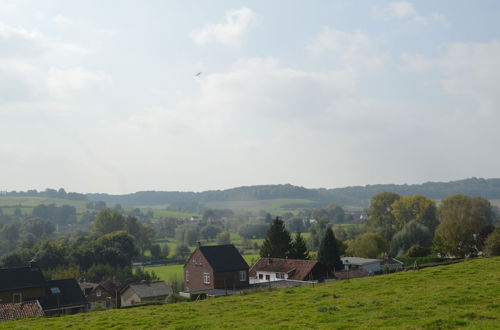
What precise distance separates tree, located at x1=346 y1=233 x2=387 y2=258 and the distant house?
47128 mm

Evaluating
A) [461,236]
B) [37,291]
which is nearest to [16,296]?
[37,291]

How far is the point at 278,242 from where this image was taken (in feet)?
230

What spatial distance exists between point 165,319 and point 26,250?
79227 millimetres

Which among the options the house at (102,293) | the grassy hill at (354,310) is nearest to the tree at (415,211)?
the house at (102,293)

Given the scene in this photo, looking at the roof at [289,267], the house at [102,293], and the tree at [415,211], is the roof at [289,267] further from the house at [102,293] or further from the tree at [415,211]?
the tree at [415,211]

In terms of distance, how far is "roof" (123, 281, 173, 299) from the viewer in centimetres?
5874

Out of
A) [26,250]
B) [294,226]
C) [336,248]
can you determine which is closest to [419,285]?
[336,248]

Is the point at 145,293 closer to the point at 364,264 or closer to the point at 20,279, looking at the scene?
the point at 20,279

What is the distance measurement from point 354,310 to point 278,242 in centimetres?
4869

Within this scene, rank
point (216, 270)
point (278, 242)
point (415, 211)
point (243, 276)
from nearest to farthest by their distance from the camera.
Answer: point (216, 270), point (243, 276), point (278, 242), point (415, 211)

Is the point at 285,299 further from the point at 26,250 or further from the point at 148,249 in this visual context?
the point at 148,249

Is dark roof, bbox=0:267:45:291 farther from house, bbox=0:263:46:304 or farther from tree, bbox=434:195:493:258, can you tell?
tree, bbox=434:195:493:258

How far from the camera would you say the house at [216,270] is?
57.6 meters

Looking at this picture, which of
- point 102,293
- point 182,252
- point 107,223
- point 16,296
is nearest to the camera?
point 16,296
